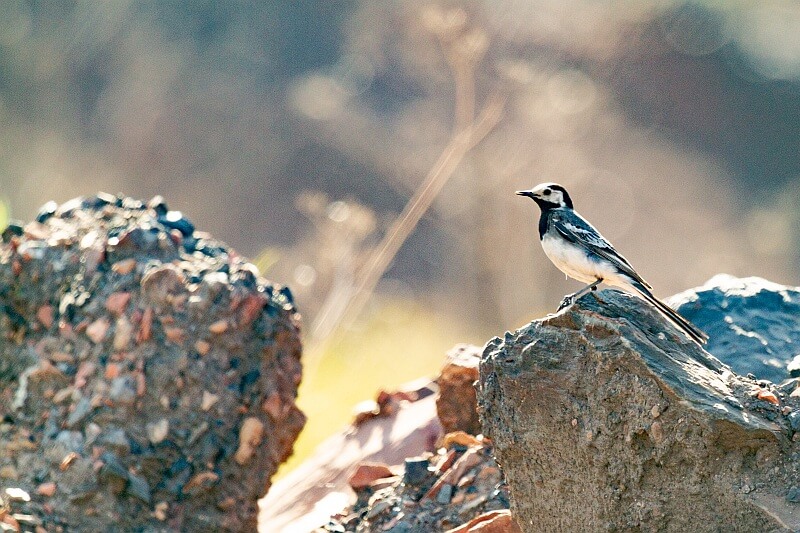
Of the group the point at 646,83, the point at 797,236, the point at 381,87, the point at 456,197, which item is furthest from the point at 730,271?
the point at 381,87

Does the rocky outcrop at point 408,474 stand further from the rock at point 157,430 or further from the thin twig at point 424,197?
the thin twig at point 424,197

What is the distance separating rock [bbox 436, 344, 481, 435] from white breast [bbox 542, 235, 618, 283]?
24.1 inches

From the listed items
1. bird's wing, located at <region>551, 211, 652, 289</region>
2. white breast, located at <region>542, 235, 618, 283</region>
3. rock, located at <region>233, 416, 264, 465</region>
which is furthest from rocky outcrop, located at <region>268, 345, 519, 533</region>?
bird's wing, located at <region>551, 211, 652, 289</region>

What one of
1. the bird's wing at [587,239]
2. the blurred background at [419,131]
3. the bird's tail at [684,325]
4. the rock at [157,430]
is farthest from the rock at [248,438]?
the blurred background at [419,131]

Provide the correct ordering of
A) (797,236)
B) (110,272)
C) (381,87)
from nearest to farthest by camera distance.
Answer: (110,272), (797,236), (381,87)

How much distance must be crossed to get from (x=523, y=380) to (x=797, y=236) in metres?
15.1

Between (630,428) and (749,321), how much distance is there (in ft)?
4.89

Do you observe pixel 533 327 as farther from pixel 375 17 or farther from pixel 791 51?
pixel 791 51

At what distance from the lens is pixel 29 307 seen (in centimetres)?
475

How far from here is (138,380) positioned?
444cm

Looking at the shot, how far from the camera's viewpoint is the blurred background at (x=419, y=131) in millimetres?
13898

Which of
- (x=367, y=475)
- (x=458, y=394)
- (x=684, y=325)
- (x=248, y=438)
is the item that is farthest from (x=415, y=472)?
(x=684, y=325)

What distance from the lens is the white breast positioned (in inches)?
177

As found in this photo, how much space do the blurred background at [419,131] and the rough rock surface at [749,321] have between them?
6524 millimetres
